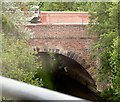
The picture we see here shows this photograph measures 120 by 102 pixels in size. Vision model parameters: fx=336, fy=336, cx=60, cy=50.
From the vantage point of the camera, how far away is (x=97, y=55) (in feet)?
9.54

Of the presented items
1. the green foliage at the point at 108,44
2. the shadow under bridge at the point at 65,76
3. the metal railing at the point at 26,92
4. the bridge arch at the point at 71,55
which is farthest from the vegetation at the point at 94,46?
the metal railing at the point at 26,92

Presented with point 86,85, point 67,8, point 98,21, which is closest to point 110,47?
point 98,21

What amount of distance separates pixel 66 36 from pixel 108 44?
733 mm

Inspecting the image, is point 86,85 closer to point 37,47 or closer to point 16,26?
point 37,47

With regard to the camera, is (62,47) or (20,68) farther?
(62,47)

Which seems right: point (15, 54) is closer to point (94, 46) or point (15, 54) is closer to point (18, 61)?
point (18, 61)

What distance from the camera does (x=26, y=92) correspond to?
171 millimetres

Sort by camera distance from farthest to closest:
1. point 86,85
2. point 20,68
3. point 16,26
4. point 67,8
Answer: point 86,85
point 67,8
point 16,26
point 20,68

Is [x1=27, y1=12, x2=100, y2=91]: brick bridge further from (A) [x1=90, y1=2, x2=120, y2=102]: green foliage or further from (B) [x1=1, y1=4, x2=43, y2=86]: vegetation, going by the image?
(B) [x1=1, y1=4, x2=43, y2=86]: vegetation

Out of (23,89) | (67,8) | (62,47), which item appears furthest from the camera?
(62,47)

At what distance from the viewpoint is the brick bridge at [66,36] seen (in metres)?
3.17

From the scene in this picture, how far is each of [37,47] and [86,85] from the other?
79 centimetres

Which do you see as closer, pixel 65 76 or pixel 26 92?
pixel 26 92

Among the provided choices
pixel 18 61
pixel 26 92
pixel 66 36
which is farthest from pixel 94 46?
pixel 26 92
